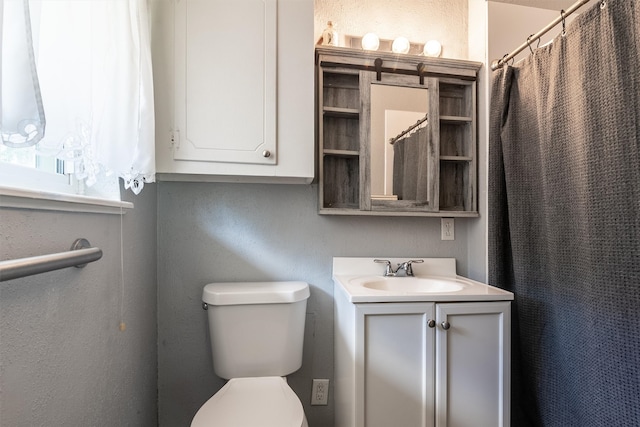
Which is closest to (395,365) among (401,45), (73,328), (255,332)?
(255,332)

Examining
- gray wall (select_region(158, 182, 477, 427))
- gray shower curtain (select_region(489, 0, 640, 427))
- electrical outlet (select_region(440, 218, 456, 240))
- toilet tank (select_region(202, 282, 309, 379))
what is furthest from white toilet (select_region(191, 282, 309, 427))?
gray shower curtain (select_region(489, 0, 640, 427))

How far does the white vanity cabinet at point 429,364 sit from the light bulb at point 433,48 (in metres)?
1.29

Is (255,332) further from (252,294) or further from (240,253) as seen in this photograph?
(240,253)

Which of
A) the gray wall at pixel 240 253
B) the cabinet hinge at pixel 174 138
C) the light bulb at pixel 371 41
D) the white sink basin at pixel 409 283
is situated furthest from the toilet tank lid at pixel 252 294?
the light bulb at pixel 371 41

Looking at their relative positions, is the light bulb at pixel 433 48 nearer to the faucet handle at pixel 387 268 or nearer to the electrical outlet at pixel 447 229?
the electrical outlet at pixel 447 229

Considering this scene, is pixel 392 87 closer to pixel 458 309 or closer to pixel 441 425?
pixel 458 309

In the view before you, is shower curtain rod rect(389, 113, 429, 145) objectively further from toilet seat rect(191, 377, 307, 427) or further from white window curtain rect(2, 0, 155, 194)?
toilet seat rect(191, 377, 307, 427)

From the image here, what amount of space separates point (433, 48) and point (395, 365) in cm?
157

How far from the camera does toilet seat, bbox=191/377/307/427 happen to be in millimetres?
912

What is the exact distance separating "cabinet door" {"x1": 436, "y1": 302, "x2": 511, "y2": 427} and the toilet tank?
24.4 inches

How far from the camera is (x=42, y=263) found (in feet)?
1.59

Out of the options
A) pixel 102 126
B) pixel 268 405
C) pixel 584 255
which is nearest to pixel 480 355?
pixel 584 255

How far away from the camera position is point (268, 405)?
1010 millimetres

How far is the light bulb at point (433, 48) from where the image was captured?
1531 mm
